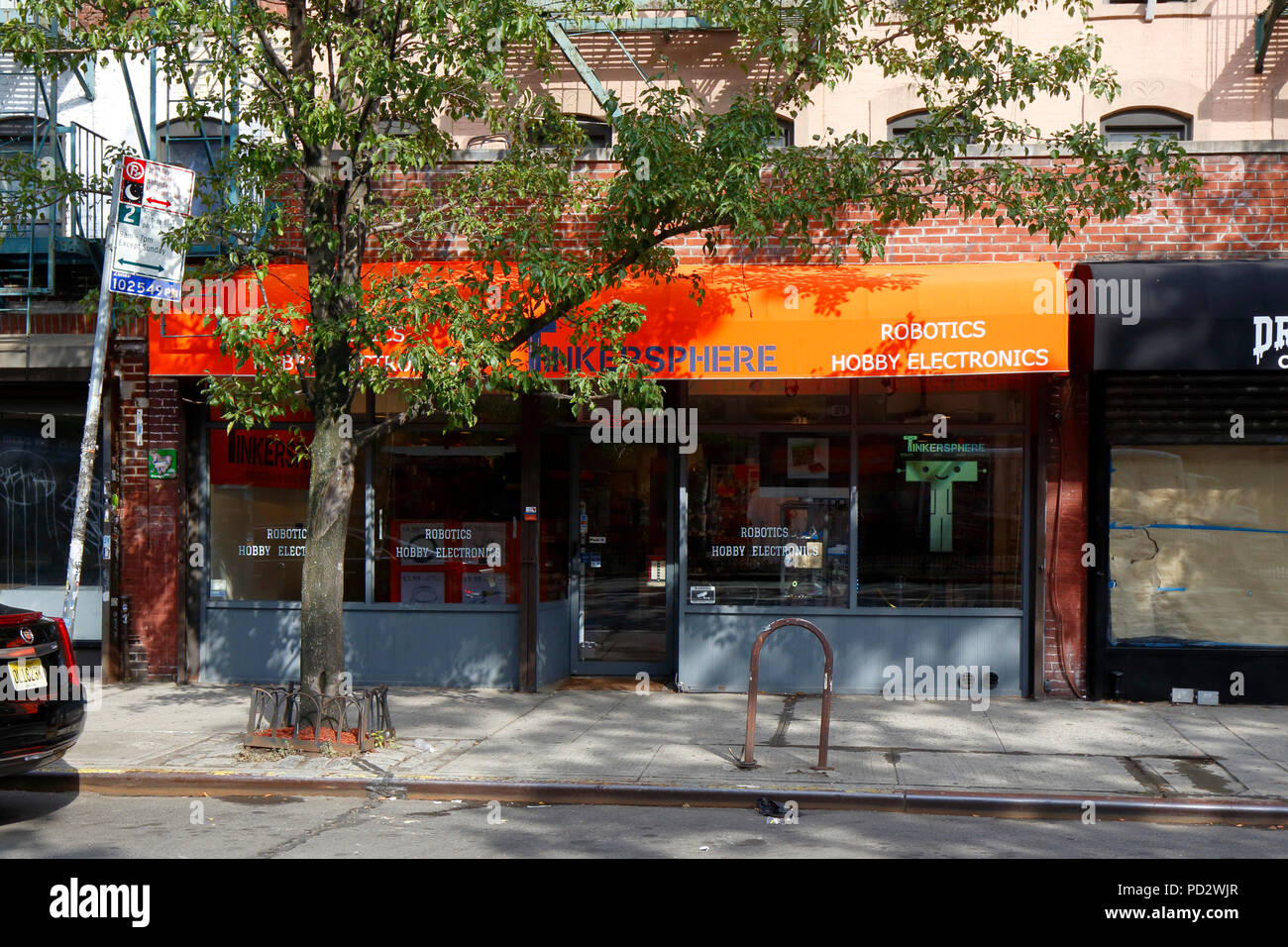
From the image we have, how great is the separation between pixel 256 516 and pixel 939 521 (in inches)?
270

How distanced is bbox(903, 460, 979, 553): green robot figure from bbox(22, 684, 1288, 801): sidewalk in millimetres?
1574

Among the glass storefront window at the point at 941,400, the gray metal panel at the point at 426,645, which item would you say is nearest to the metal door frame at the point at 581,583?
the gray metal panel at the point at 426,645

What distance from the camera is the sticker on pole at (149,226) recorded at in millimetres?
9094

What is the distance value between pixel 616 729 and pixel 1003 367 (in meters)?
4.54

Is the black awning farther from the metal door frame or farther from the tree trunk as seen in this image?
the tree trunk

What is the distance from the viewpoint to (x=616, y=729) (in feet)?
32.7

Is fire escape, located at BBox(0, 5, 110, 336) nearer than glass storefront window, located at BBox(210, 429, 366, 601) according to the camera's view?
Yes

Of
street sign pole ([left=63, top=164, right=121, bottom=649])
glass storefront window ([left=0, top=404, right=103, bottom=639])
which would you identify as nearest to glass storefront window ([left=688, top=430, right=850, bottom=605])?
street sign pole ([left=63, top=164, right=121, bottom=649])

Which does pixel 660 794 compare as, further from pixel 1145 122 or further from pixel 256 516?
pixel 1145 122

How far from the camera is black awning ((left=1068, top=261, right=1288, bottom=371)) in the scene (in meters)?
10.2

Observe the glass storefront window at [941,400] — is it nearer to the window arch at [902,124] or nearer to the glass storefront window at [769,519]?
the glass storefront window at [769,519]

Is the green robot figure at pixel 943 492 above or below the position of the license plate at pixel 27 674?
above

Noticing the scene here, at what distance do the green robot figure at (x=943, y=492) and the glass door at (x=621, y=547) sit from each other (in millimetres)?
2699

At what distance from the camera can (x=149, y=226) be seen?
930 cm
